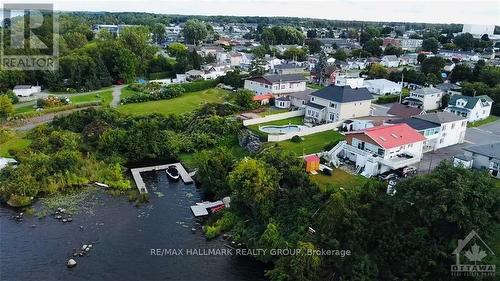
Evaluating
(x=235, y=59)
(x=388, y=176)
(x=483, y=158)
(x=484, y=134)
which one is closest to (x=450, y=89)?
(x=484, y=134)

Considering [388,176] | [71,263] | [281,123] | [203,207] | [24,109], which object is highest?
[281,123]

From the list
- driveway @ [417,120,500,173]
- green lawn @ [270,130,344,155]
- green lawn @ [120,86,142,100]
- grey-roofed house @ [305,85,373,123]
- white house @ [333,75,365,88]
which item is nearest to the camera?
driveway @ [417,120,500,173]

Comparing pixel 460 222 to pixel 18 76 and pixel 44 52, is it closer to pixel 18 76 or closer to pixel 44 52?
pixel 18 76

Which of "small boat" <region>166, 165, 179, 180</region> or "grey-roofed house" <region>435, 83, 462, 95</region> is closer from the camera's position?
"small boat" <region>166, 165, 179, 180</region>

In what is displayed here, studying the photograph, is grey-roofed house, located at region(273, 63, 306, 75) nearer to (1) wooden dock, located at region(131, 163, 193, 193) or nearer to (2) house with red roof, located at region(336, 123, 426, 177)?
(1) wooden dock, located at region(131, 163, 193, 193)

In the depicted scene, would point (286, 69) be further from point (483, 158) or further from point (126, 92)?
point (483, 158)

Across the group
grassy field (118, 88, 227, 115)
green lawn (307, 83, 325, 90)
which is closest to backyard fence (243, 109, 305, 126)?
grassy field (118, 88, 227, 115)

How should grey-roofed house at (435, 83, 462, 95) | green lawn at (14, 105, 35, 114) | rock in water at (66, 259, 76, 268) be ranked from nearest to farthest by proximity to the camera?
rock in water at (66, 259, 76, 268) < green lawn at (14, 105, 35, 114) < grey-roofed house at (435, 83, 462, 95)
